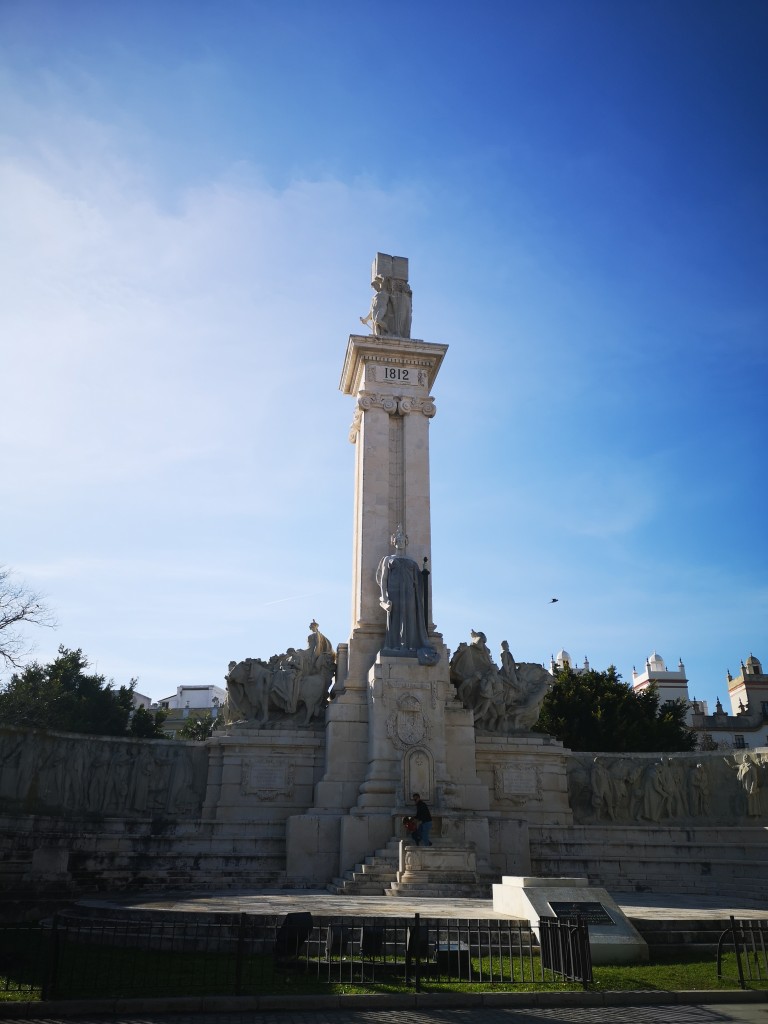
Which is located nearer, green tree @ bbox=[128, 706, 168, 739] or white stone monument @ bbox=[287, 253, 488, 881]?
white stone monument @ bbox=[287, 253, 488, 881]

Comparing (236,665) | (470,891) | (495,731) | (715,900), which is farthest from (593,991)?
(236,665)

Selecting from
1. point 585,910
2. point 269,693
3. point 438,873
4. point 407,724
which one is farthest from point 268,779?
point 585,910

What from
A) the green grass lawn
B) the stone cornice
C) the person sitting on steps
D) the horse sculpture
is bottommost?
the green grass lawn

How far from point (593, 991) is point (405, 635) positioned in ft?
43.8

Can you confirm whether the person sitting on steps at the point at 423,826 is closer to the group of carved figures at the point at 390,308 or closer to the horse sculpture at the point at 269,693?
the horse sculpture at the point at 269,693

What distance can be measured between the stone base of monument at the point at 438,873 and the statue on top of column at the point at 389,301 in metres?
16.2

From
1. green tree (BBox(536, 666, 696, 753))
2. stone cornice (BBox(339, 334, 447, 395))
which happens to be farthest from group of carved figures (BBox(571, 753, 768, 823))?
stone cornice (BBox(339, 334, 447, 395))

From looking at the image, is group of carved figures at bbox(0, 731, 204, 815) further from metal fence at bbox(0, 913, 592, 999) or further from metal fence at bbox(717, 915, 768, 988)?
metal fence at bbox(717, 915, 768, 988)

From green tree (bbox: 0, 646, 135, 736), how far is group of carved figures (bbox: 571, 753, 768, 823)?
22039 millimetres

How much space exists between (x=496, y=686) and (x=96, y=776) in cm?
1113

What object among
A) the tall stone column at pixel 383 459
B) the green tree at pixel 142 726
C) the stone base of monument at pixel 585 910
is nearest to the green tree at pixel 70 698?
the green tree at pixel 142 726

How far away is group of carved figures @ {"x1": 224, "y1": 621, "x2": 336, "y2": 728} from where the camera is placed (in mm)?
22875

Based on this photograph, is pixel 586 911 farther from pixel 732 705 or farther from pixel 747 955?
pixel 732 705

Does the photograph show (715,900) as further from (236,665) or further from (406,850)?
(236,665)
